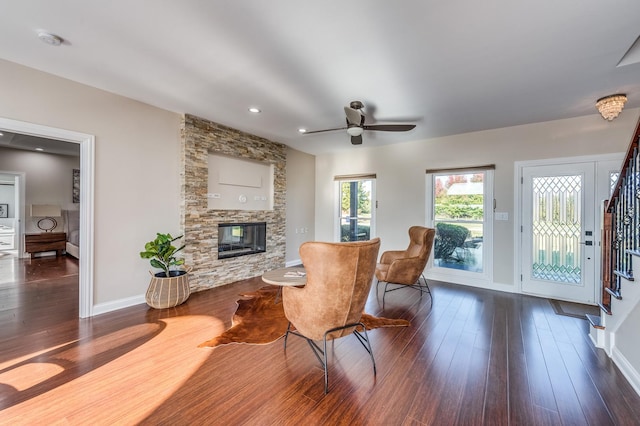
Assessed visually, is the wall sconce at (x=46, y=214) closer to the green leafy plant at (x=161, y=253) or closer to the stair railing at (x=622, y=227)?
the green leafy plant at (x=161, y=253)

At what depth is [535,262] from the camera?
417cm

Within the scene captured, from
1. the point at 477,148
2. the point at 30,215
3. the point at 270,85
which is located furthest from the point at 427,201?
the point at 30,215

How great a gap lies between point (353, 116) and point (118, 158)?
300 centimetres

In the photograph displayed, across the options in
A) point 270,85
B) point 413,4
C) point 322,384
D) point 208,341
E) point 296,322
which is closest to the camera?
point 413,4

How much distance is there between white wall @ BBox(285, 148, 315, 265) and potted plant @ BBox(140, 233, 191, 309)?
2672 mm

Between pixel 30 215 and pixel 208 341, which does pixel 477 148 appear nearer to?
pixel 208 341

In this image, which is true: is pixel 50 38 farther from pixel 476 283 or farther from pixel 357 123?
pixel 476 283

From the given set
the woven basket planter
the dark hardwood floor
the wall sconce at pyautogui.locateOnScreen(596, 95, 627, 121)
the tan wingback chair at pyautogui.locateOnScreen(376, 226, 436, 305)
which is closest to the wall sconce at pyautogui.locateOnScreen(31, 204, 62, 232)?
the dark hardwood floor

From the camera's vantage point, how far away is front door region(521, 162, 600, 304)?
12.4 feet

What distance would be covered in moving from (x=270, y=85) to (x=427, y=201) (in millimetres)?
3538

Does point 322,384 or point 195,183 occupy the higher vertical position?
point 195,183

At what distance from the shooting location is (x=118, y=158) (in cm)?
339

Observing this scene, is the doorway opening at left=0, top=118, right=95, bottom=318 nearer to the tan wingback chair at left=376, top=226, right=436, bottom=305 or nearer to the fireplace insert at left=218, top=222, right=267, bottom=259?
the fireplace insert at left=218, top=222, right=267, bottom=259

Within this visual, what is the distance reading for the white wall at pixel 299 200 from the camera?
6043 mm
